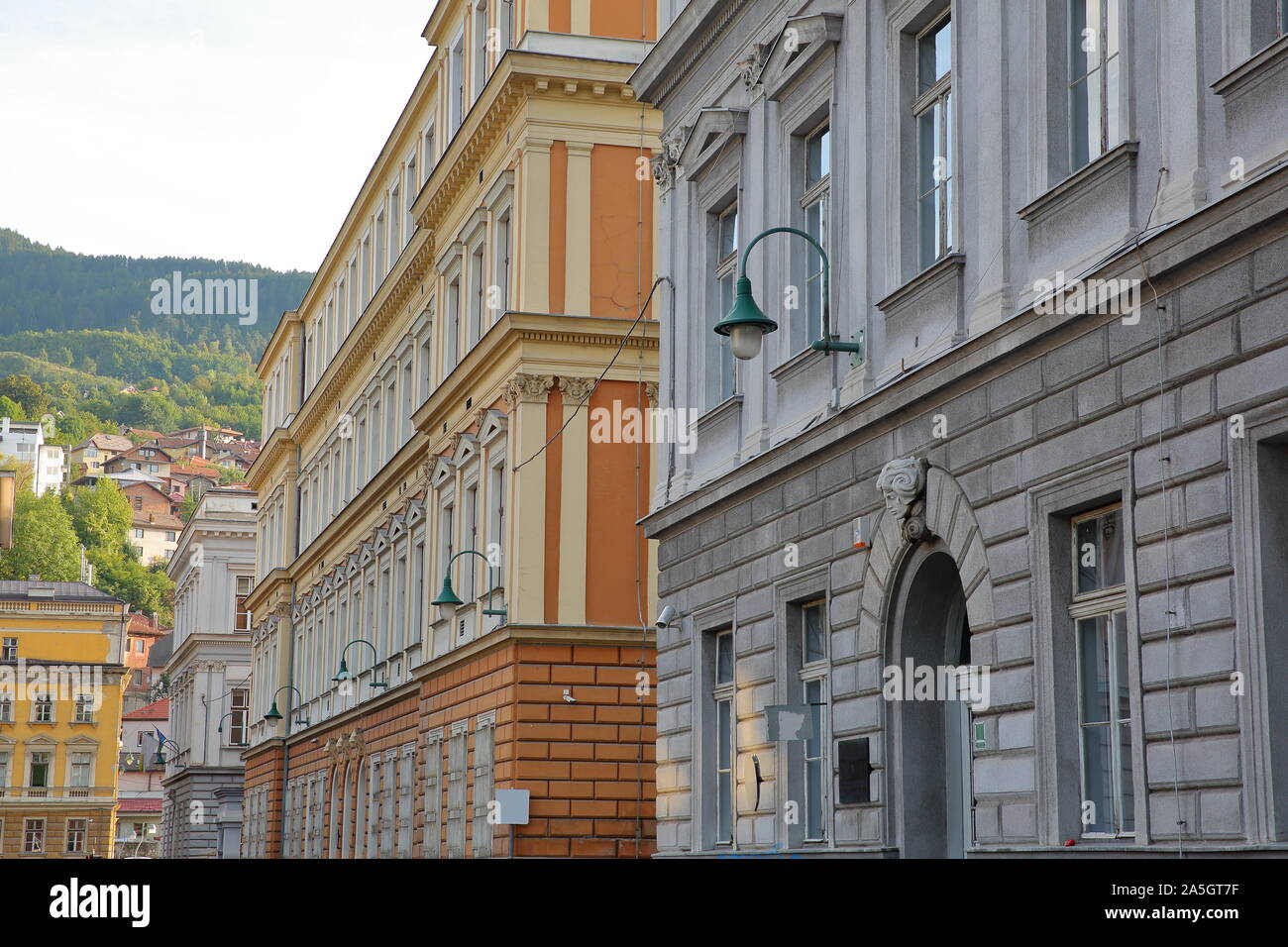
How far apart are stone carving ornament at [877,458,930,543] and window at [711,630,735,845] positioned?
4884 millimetres

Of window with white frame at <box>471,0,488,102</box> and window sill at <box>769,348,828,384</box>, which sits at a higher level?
window with white frame at <box>471,0,488,102</box>

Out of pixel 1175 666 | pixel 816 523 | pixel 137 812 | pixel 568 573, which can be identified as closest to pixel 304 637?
pixel 568 573

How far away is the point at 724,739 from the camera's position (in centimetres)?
2105

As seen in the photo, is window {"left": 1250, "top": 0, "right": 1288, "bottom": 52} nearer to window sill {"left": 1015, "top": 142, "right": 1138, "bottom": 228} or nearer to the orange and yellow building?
window sill {"left": 1015, "top": 142, "right": 1138, "bottom": 228}

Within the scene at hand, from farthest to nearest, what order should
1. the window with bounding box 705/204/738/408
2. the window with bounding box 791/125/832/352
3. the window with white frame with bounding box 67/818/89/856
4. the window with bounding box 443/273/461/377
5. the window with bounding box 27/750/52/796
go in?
the window with bounding box 27/750/52/796, the window with white frame with bounding box 67/818/89/856, the window with bounding box 443/273/461/377, the window with bounding box 705/204/738/408, the window with bounding box 791/125/832/352

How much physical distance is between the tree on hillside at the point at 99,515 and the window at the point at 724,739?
556 ft

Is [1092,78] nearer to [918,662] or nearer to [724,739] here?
[918,662]

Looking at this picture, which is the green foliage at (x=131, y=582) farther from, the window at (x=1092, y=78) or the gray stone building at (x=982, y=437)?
the window at (x=1092, y=78)

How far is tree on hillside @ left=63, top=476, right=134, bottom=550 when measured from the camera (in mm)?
183875

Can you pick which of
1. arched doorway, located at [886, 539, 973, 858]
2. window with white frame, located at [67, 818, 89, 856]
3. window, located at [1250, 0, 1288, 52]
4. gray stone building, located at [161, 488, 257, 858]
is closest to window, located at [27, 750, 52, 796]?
window with white frame, located at [67, 818, 89, 856]

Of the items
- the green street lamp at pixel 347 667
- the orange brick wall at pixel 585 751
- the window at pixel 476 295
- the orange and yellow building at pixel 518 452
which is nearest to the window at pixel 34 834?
the green street lamp at pixel 347 667

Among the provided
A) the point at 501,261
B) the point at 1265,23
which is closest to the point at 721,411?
the point at 1265,23

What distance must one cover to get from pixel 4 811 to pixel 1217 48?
4201 inches

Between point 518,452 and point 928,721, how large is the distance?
16.9m
